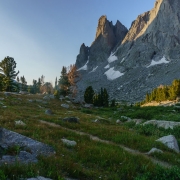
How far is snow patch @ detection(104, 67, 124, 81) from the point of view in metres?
169

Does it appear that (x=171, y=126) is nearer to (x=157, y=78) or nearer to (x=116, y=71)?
(x=157, y=78)

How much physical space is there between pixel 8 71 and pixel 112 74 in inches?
5036

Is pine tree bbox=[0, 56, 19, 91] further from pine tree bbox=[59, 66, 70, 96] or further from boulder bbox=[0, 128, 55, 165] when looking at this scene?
boulder bbox=[0, 128, 55, 165]

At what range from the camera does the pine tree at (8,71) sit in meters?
54.2

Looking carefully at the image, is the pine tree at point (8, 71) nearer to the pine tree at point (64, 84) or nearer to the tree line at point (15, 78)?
the tree line at point (15, 78)

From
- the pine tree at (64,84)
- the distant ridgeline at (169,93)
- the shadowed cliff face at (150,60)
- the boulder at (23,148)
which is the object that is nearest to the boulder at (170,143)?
the boulder at (23,148)

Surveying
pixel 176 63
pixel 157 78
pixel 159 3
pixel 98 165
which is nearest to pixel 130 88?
pixel 157 78

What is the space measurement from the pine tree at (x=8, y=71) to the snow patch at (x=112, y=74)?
118m

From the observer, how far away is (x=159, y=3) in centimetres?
18338

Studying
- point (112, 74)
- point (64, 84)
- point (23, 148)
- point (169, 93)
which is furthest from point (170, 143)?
point (112, 74)

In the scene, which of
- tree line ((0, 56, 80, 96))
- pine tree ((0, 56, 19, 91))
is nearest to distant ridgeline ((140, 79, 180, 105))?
tree line ((0, 56, 80, 96))

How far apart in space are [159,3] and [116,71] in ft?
255

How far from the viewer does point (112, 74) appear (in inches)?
6900

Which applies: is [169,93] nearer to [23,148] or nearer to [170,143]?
[170,143]
